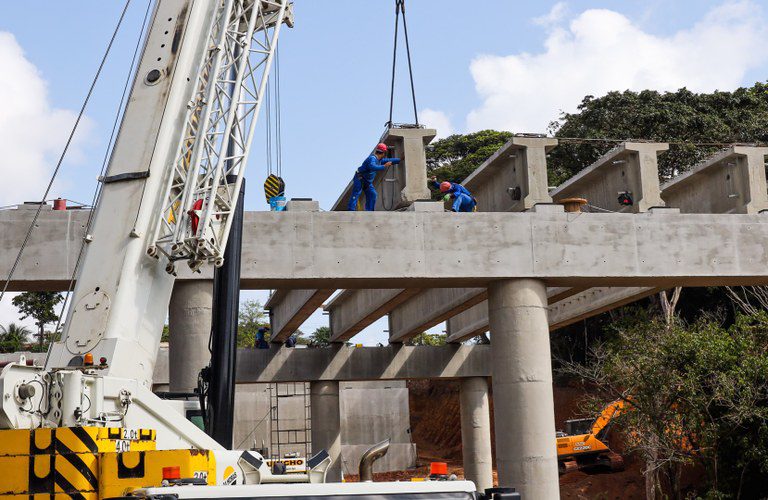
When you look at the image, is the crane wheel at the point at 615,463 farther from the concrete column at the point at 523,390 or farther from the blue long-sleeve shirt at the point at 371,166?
the blue long-sleeve shirt at the point at 371,166

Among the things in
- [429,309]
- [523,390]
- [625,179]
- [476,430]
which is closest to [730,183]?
[625,179]

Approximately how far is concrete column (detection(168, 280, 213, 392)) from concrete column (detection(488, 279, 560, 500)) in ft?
17.8

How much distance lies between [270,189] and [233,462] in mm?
11441

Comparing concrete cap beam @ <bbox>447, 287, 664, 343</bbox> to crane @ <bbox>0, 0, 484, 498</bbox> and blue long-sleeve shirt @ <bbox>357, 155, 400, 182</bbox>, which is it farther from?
crane @ <bbox>0, 0, 484, 498</bbox>

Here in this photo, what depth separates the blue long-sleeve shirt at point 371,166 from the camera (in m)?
19.5

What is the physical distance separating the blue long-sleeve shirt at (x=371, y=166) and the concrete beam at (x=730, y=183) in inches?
291

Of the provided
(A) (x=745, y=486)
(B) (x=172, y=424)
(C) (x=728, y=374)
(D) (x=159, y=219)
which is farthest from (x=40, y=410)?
(A) (x=745, y=486)

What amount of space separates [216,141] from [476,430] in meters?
23.4

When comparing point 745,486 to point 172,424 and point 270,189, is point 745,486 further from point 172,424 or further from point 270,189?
point 172,424

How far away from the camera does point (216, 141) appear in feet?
39.1

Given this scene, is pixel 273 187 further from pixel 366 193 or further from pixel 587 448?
pixel 587 448

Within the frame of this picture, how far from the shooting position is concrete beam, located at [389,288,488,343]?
24.1 meters

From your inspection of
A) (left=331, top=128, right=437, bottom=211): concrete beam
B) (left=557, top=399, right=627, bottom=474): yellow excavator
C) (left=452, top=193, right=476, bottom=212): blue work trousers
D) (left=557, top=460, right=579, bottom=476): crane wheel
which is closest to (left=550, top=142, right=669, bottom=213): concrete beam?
(left=452, top=193, right=476, bottom=212): blue work trousers

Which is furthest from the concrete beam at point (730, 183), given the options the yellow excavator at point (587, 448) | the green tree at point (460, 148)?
the green tree at point (460, 148)
